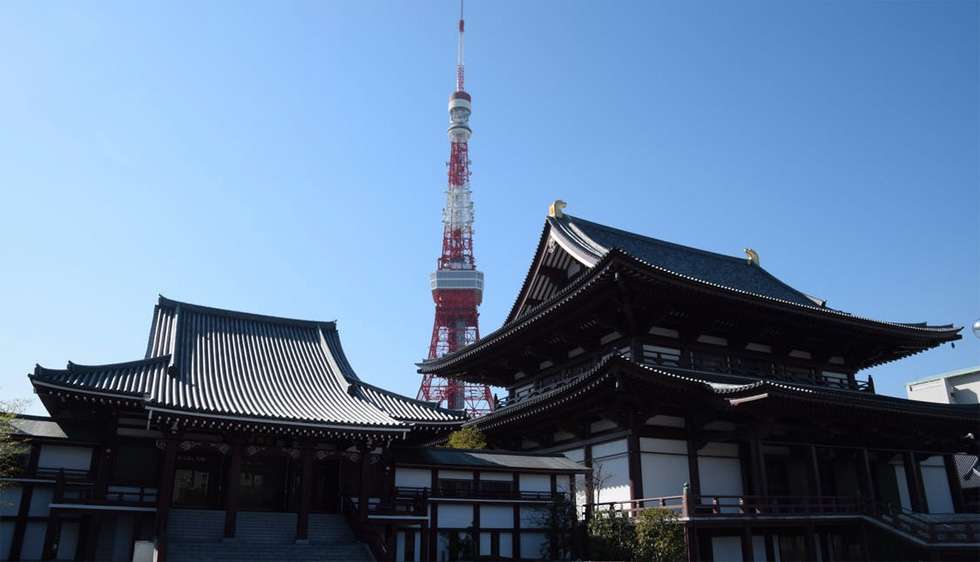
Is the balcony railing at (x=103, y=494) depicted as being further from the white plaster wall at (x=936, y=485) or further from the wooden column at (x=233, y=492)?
the white plaster wall at (x=936, y=485)

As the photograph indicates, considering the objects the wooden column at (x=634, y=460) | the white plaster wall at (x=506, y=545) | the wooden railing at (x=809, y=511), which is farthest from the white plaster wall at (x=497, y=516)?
the wooden column at (x=634, y=460)

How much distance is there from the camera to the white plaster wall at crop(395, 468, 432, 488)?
2469 centimetres

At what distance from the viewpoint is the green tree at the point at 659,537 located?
2178 centimetres

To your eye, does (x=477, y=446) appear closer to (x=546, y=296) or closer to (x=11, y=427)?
(x=546, y=296)

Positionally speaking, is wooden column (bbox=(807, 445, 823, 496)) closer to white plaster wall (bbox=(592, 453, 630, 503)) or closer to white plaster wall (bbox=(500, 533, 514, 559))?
white plaster wall (bbox=(592, 453, 630, 503))

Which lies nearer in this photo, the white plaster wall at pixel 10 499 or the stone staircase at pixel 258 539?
the stone staircase at pixel 258 539

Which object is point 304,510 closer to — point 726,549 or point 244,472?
point 244,472

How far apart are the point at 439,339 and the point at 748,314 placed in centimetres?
5794

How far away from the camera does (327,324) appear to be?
3281 centimetres

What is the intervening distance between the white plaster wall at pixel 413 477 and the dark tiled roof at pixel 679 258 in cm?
1125

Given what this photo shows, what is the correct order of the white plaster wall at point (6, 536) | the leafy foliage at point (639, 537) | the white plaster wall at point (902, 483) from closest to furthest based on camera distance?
the white plaster wall at point (6, 536)
the leafy foliage at point (639, 537)
the white plaster wall at point (902, 483)

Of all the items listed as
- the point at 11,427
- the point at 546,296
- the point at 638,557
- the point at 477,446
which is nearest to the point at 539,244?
the point at 546,296

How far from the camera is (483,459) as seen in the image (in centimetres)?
2611

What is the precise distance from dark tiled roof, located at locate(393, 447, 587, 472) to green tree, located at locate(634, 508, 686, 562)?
173 inches
